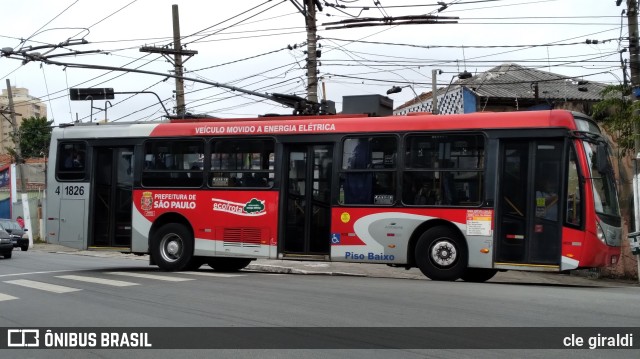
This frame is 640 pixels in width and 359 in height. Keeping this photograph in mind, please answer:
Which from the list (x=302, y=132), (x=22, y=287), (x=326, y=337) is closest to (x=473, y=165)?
(x=302, y=132)

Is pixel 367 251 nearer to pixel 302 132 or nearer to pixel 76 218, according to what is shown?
pixel 302 132

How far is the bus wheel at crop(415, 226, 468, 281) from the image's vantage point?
12.5 m

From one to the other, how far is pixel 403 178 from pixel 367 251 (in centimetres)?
167

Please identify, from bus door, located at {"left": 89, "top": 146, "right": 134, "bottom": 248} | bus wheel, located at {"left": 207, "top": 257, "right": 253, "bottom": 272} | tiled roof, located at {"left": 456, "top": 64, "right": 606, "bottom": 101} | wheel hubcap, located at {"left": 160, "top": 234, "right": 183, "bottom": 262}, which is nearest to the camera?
wheel hubcap, located at {"left": 160, "top": 234, "right": 183, "bottom": 262}

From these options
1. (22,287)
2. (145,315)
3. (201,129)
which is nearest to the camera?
(145,315)

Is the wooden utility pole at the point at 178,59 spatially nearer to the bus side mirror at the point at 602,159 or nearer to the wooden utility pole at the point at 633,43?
the wooden utility pole at the point at 633,43

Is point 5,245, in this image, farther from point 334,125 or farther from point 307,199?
point 334,125

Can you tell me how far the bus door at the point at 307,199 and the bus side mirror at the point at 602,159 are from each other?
523 cm

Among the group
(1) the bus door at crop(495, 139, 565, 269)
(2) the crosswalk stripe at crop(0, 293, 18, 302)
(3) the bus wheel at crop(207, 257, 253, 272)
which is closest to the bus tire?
(3) the bus wheel at crop(207, 257, 253, 272)

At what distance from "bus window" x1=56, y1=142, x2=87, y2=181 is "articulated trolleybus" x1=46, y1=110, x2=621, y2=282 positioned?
0.12ft

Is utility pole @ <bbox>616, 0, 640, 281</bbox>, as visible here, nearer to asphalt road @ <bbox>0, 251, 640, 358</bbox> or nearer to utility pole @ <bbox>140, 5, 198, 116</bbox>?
asphalt road @ <bbox>0, 251, 640, 358</bbox>

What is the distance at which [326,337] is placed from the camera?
732 centimetres

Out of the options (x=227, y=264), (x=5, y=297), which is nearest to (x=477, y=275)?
(x=227, y=264)

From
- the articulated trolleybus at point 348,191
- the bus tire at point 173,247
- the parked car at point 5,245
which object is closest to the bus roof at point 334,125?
the articulated trolleybus at point 348,191
